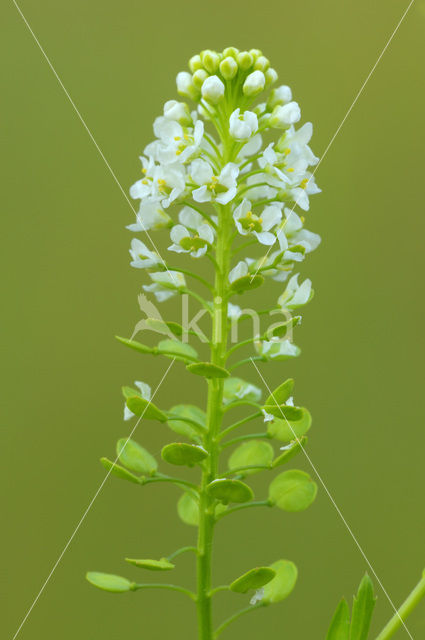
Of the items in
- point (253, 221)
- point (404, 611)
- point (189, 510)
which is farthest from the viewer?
point (189, 510)

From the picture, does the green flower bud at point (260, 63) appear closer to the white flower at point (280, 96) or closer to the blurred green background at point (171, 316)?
the white flower at point (280, 96)

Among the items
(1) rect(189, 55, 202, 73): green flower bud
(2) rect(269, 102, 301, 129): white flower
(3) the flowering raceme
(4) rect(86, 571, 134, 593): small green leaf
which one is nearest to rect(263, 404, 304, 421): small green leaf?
(3) the flowering raceme

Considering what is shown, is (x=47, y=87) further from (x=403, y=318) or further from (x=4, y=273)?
(x=403, y=318)

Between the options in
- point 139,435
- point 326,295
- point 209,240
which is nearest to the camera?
point 209,240

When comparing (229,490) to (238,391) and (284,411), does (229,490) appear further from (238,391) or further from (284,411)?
(238,391)

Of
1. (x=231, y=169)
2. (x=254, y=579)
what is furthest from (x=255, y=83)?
(x=254, y=579)

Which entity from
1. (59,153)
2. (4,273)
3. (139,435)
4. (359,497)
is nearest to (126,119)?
(59,153)
